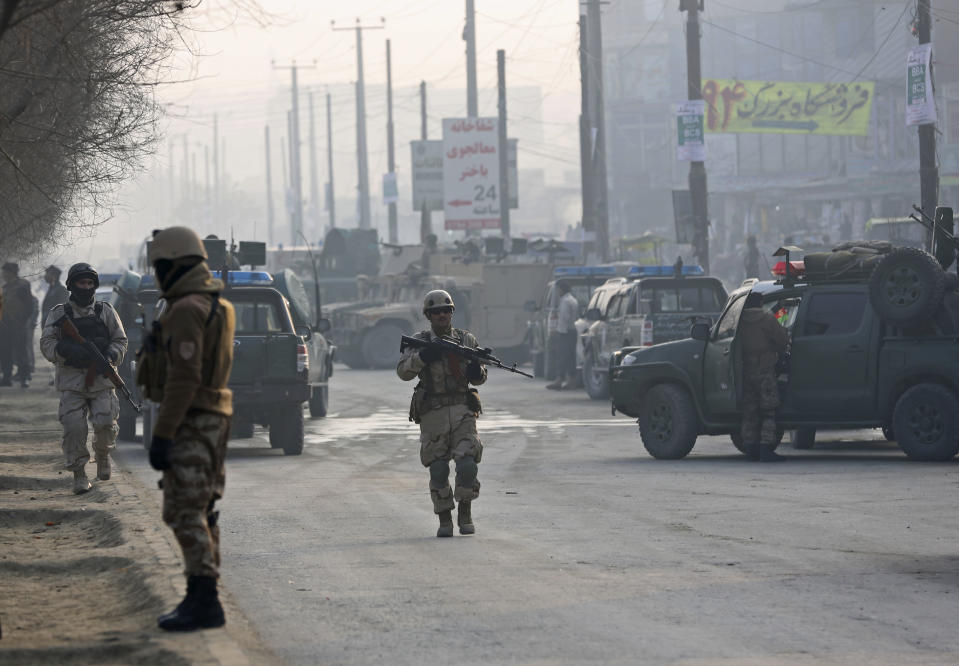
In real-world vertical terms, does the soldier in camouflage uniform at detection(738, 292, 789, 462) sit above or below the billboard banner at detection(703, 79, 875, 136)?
below

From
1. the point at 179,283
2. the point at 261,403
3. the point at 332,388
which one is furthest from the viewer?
the point at 332,388

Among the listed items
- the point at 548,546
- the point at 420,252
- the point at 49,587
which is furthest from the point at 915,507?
the point at 420,252

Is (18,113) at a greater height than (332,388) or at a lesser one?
greater

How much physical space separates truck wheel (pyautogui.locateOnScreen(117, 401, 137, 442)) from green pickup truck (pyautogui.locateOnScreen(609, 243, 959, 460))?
19.1ft

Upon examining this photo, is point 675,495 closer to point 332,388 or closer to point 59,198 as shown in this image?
point 59,198

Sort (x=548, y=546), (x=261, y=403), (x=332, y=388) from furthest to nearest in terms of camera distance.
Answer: (x=332, y=388) → (x=261, y=403) → (x=548, y=546)

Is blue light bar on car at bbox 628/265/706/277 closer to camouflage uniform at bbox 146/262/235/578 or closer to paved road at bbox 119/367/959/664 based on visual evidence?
paved road at bbox 119/367/959/664

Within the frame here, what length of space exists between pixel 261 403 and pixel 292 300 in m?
5.47

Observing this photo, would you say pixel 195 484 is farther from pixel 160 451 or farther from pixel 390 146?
pixel 390 146

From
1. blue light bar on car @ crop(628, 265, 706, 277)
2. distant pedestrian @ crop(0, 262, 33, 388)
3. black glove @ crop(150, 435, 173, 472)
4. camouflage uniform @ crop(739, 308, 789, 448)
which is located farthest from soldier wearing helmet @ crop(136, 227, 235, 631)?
distant pedestrian @ crop(0, 262, 33, 388)

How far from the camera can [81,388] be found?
12.9 m

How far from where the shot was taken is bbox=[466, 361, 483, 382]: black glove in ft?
34.9

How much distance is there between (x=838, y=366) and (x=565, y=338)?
1177 cm

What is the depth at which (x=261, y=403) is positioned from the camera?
1669 cm
